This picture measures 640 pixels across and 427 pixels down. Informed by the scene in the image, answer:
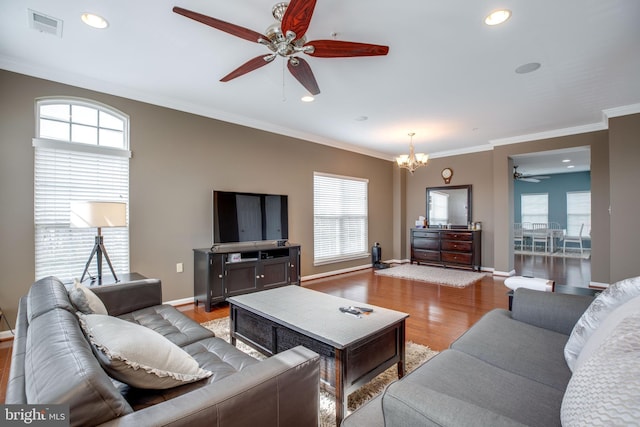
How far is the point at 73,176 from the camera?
130 inches

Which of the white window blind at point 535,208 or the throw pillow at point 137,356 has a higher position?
the white window blind at point 535,208

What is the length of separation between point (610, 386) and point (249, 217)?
4231mm

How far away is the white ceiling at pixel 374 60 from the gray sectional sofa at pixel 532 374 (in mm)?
2179

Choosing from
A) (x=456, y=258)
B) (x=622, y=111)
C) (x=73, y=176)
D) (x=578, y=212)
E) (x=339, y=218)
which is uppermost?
(x=622, y=111)

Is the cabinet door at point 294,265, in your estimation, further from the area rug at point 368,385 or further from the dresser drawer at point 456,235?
the dresser drawer at point 456,235

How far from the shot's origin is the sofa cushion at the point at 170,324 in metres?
1.93

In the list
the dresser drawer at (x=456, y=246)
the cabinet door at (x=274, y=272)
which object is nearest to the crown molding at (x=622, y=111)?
the dresser drawer at (x=456, y=246)

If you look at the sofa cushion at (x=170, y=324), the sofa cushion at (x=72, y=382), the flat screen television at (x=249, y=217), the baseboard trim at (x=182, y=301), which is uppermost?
the flat screen television at (x=249, y=217)

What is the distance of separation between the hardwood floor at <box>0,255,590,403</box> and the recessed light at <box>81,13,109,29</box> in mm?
2786

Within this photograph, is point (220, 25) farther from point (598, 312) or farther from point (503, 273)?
point (503, 273)

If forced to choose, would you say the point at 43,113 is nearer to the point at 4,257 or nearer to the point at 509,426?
the point at 4,257

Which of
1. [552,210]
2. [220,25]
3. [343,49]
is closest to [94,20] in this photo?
[220,25]

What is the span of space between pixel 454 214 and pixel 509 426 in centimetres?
680

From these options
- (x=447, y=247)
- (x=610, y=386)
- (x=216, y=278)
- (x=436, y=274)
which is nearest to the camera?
(x=610, y=386)
